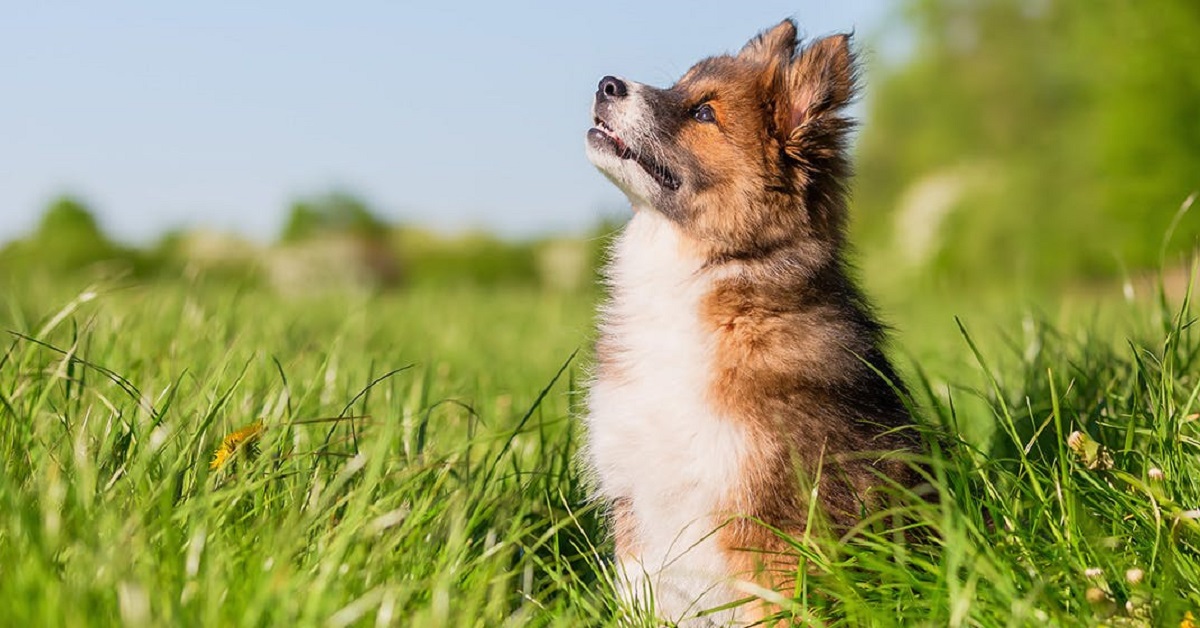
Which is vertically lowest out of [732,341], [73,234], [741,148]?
[73,234]

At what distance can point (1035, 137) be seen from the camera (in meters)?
19.0

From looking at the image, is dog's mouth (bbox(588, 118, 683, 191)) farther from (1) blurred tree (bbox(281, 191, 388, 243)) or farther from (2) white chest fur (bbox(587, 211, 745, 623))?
(1) blurred tree (bbox(281, 191, 388, 243))

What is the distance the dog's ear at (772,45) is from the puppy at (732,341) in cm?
2

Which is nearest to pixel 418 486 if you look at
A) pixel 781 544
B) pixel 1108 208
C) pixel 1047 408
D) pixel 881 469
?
pixel 781 544

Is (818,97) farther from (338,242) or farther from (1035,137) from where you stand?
(1035,137)

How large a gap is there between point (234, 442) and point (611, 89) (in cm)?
160

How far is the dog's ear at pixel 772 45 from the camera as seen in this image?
3.88 m

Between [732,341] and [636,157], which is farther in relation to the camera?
[636,157]

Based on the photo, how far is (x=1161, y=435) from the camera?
3.11 metres

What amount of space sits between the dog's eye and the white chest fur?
1.36ft

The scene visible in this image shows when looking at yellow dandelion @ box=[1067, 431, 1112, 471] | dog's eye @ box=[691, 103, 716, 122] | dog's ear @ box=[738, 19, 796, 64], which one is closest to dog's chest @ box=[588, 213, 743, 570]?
dog's eye @ box=[691, 103, 716, 122]

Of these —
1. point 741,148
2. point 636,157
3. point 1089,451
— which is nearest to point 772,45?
point 741,148

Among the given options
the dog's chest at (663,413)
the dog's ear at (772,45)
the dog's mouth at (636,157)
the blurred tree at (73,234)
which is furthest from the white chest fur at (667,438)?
the blurred tree at (73,234)

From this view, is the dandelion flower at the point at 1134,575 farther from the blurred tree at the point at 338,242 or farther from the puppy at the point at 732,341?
the blurred tree at the point at 338,242
